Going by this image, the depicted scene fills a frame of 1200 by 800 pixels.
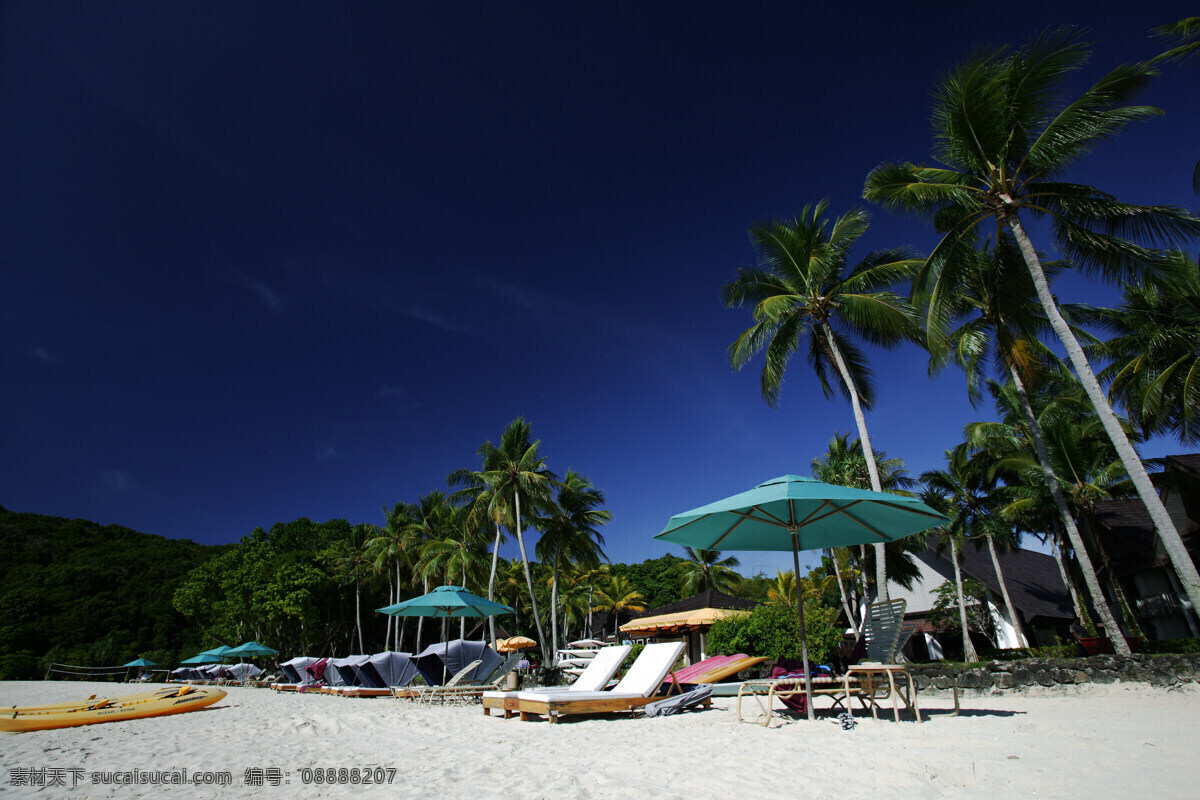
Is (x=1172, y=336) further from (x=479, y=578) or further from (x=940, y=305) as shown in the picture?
(x=479, y=578)

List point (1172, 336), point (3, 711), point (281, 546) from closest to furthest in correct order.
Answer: point (3, 711), point (1172, 336), point (281, 546)

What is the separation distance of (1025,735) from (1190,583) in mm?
5843

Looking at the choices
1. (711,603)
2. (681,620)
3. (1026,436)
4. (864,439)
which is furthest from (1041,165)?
(711,603)

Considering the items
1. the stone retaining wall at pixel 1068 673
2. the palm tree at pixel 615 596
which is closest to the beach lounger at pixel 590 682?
the stone retaining wall at pixel 1068 673

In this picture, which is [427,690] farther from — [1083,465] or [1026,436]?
[1026,436]

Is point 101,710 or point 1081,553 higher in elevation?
point 1081,553

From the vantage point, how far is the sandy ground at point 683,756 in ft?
10.5

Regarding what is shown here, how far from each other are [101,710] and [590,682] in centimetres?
679

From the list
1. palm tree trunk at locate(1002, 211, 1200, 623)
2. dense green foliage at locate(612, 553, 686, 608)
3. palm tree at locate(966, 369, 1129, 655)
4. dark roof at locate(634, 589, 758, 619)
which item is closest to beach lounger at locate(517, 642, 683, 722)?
palm tree trunk at locate(1002, 211, 1200, 623)

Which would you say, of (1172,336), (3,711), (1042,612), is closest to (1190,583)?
(1172,336)

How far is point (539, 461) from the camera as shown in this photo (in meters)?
23.7

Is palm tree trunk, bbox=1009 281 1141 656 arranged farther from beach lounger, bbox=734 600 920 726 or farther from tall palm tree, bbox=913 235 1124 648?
beach lounger, bbox=734 600 920 726

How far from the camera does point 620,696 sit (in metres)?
7.05

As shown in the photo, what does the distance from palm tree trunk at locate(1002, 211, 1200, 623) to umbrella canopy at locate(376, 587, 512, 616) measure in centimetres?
1137
